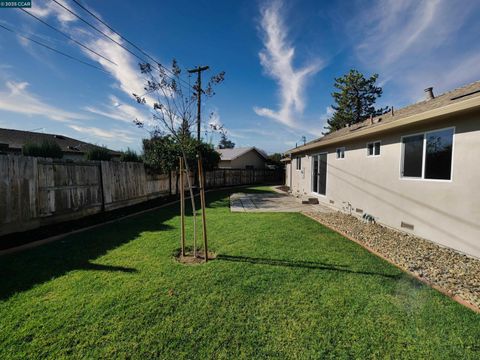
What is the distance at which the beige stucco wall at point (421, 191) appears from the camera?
4.19m

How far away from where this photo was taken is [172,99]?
1186cm

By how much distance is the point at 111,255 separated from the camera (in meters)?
4.21

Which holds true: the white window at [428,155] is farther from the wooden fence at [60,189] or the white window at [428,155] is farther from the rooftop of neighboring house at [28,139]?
the rooftop of neighboring house at [28,139]

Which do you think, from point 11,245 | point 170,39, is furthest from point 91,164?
point 170,39

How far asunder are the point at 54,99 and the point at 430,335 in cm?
1351

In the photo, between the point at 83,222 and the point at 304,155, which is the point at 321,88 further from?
the point at 83,222

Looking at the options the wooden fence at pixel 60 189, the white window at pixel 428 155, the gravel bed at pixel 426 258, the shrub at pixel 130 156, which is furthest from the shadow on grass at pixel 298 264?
the shrub at pixel 130 156

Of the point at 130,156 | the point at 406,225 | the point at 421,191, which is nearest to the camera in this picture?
the point at 421,191

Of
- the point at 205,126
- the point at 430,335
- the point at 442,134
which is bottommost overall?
the point at 430,335

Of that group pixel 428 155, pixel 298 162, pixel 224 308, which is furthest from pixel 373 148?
pixel 298 162

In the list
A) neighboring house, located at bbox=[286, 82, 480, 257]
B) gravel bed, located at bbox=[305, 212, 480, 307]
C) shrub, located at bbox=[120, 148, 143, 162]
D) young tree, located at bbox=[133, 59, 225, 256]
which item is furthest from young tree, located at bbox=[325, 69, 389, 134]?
shrub, located at bbox=[120, 148, 143, 162]

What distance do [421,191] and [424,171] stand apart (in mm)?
482

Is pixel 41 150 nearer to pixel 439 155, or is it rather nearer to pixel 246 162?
pixel 439 155

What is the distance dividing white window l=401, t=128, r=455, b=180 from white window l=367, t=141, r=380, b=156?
3.32ft
